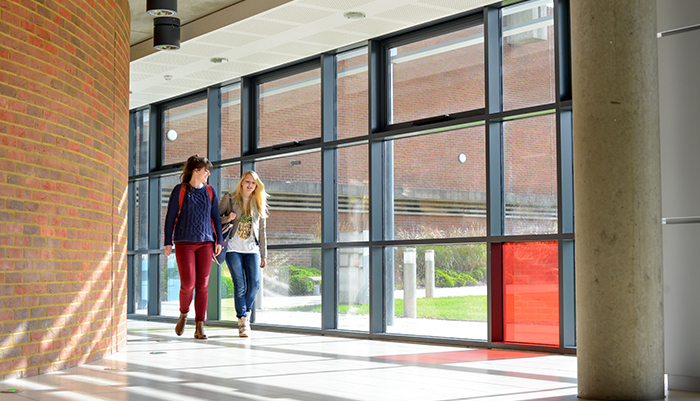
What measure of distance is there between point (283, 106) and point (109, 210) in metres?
3.26

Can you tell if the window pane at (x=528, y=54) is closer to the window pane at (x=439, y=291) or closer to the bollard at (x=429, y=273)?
the window pane at (x=439, y=291)

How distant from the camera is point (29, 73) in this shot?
4199 millimetres

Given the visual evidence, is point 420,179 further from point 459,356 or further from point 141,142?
point 141,142

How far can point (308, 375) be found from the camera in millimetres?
4285

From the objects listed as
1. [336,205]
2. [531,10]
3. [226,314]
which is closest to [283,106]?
[336,205]

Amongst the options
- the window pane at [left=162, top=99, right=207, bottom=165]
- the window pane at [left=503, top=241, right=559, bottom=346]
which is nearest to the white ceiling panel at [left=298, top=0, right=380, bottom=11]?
the window pane at [left=503, top=241, right=559, bottom=346]

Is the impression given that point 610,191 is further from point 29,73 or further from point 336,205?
point 336,205

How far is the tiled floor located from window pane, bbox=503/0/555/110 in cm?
200

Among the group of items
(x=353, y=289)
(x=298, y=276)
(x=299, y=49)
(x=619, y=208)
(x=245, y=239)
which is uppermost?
(x=299, y=49)

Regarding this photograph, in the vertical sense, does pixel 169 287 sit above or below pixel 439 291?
below

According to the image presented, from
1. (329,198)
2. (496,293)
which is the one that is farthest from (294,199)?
(496,293)

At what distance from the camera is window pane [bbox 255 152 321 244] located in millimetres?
7699

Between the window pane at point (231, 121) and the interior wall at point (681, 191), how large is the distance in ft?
18.6

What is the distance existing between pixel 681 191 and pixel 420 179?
3.08 m
